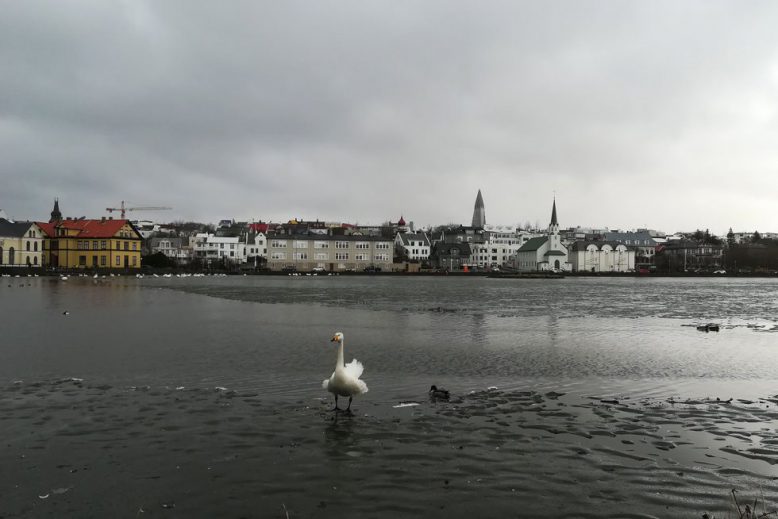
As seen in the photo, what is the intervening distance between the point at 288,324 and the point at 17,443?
66.7 feet

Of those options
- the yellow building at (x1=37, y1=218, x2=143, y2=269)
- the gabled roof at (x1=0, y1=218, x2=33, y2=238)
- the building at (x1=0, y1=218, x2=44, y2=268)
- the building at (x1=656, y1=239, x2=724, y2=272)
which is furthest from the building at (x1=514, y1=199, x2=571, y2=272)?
the gabled roof at (x1=0, y1=218, x2=33, y2=238)

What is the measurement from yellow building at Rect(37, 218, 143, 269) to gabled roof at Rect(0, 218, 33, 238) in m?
5.72

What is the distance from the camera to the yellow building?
115125 millimetres

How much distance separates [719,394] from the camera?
14258mm

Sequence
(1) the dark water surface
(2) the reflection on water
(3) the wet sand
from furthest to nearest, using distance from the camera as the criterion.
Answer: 1. (2) the reflection on water
2. (1) the dark water surface
3. (3) the wet sand

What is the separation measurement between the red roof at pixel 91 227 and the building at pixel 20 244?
171 inches

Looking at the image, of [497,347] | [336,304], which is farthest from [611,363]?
[336,304]

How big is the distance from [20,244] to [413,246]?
107141mm

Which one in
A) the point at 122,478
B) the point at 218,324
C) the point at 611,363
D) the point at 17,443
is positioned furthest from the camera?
the point at 218,324

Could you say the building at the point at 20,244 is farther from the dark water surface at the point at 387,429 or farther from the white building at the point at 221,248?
the dark water surface at the point at 387,429

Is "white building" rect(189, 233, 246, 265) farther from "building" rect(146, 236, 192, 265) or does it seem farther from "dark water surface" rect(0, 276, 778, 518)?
"dark water surface" rect(0, 276, 778, 518)

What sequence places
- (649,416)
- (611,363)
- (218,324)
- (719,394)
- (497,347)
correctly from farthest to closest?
1. (218,324)
2. (497,347)
3. (611,363)
4. (719,394)
5. (649,416)

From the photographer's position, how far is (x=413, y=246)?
18675 cm

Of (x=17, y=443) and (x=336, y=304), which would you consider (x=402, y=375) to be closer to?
(x=17, y=443)
